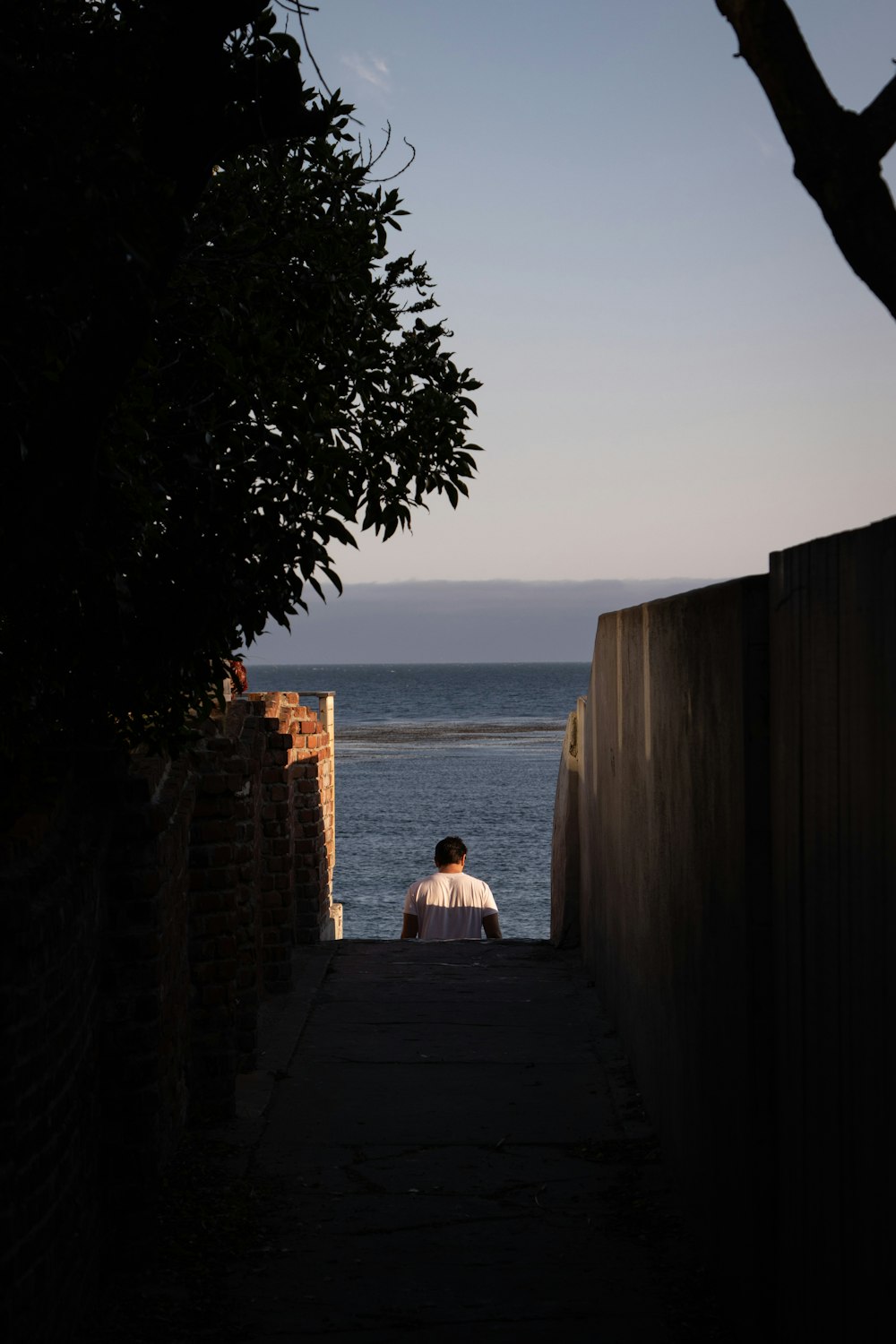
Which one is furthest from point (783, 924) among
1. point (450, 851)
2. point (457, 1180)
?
point (450, 851)

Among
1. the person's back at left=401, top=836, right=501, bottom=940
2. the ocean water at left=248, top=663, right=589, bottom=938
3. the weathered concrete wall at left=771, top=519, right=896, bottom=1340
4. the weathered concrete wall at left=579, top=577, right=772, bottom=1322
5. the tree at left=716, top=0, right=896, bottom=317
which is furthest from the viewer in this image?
the ocean water at left=248, top=663, right=589, bottom=938

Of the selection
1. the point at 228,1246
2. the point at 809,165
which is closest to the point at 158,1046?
the point at 228,1246

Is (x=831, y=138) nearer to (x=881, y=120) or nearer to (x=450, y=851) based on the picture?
(x=881, y=120)

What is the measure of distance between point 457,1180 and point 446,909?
21.0 feet

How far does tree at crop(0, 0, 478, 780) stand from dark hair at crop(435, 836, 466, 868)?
5.81m

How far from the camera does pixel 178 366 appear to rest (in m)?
5.88

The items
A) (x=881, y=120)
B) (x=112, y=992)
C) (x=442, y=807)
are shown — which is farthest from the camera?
(x=442, y=807)

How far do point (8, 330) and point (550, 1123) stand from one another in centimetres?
434

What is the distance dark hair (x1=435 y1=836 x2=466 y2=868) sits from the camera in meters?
11.8

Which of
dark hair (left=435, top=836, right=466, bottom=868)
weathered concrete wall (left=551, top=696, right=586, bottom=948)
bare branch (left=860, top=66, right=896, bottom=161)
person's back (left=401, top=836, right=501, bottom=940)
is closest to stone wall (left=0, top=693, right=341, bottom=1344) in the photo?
bare branch (left=860, top=66, right=896, bottom=161)

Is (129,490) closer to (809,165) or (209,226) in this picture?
(209,226)

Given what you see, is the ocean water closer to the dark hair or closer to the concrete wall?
the dark hair

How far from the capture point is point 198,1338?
431 centimetres

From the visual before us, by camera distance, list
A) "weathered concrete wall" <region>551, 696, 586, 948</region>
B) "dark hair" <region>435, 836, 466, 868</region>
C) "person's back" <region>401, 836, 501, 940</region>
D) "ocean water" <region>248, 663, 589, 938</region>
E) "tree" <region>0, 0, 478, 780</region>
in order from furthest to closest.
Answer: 1. "ocean water" <region>248, 663, 589, 938</region>
2. "person's back" <region>401, 836, 501, 940</region>
3. "dark hair" <region>435, 836, 466, 868</region>
4. "weathered concrete wall" <region>551, 696, 586, 948</region>
5. "tree" <region>0, 0, 478, 780</region>
